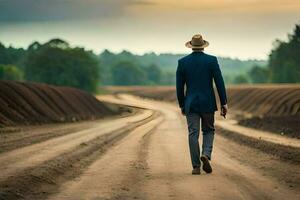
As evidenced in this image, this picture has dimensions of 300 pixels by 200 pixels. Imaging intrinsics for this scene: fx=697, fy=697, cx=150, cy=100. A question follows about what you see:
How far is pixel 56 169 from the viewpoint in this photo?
12.3 meters

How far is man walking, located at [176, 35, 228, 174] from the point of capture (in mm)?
11922

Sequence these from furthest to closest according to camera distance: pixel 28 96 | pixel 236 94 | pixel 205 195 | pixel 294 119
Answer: pixel 236 94 → pixel 28 96 → pixel 294 119 → pixel 205 195

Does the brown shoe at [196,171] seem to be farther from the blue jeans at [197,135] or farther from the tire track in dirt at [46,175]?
the tire track in dirt at [46,175]

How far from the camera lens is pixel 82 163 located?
45.4 feet

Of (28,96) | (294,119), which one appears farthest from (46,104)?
(294,119)

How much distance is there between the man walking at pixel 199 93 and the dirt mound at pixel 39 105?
68.7ft

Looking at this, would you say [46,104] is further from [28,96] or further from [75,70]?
[75,70]

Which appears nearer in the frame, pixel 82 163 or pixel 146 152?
pixel 82 163

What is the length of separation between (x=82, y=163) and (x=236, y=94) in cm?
7173

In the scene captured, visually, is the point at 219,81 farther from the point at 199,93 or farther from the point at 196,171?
the point at 196,171

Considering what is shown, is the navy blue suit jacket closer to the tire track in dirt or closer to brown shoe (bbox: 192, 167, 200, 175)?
brown shoe (bbox: 192, 167, 200, 175)

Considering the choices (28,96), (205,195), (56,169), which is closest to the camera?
(205,195)

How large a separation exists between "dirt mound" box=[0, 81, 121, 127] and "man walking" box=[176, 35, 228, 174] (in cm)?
2093

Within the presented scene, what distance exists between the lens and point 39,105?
4153 centimetres
